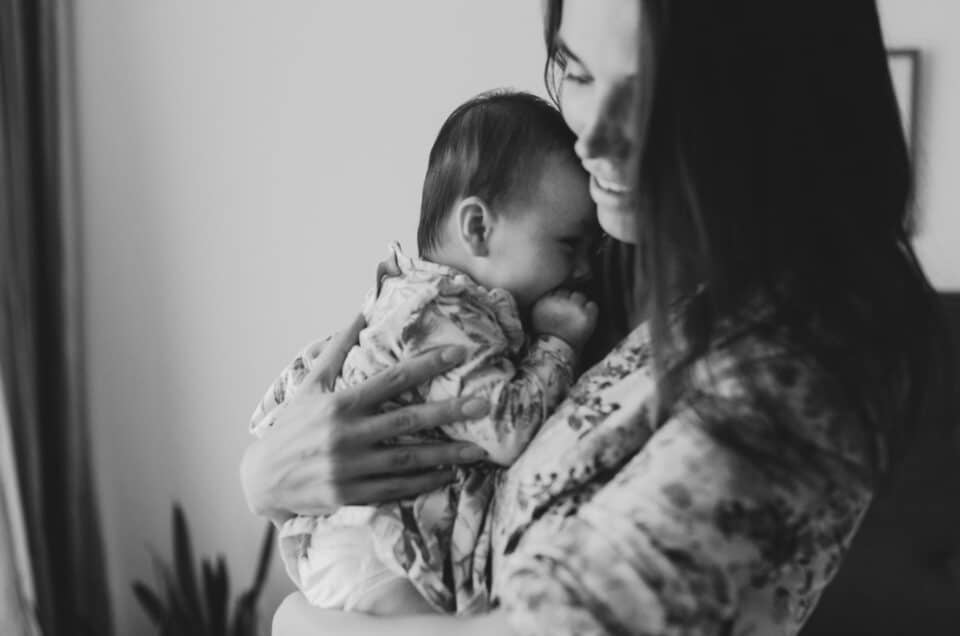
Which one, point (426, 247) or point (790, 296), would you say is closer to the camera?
point (790, 296)

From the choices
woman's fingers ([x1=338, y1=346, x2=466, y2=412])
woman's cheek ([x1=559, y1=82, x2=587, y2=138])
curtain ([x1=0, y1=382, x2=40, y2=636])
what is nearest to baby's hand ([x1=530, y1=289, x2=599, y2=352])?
woman's fingers ([x1=338, y1=346, x2=466, y2=412])

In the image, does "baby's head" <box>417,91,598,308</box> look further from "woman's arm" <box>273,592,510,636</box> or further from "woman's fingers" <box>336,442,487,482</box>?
"woman's arm" <box>273,592,510,636</box>

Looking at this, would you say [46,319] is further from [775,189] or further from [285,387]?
[775,189]

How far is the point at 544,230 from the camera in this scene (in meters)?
0.99

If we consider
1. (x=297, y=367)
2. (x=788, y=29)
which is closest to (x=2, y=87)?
(x=297, y=367)

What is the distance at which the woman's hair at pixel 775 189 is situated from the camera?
635 mm

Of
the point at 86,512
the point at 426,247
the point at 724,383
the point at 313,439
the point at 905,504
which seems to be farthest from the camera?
the point at 86,512

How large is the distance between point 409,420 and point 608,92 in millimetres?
375

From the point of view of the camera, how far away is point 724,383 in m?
0.61

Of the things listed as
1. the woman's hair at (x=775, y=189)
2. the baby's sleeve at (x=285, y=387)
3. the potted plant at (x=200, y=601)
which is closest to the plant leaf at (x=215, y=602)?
the potted plant at (x=200, y=601)

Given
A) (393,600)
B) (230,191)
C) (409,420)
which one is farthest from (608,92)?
(230,191)

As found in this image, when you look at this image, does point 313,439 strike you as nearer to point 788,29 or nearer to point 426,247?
point 426,247

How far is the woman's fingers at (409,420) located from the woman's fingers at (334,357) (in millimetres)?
106

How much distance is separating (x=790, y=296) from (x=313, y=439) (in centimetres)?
50
